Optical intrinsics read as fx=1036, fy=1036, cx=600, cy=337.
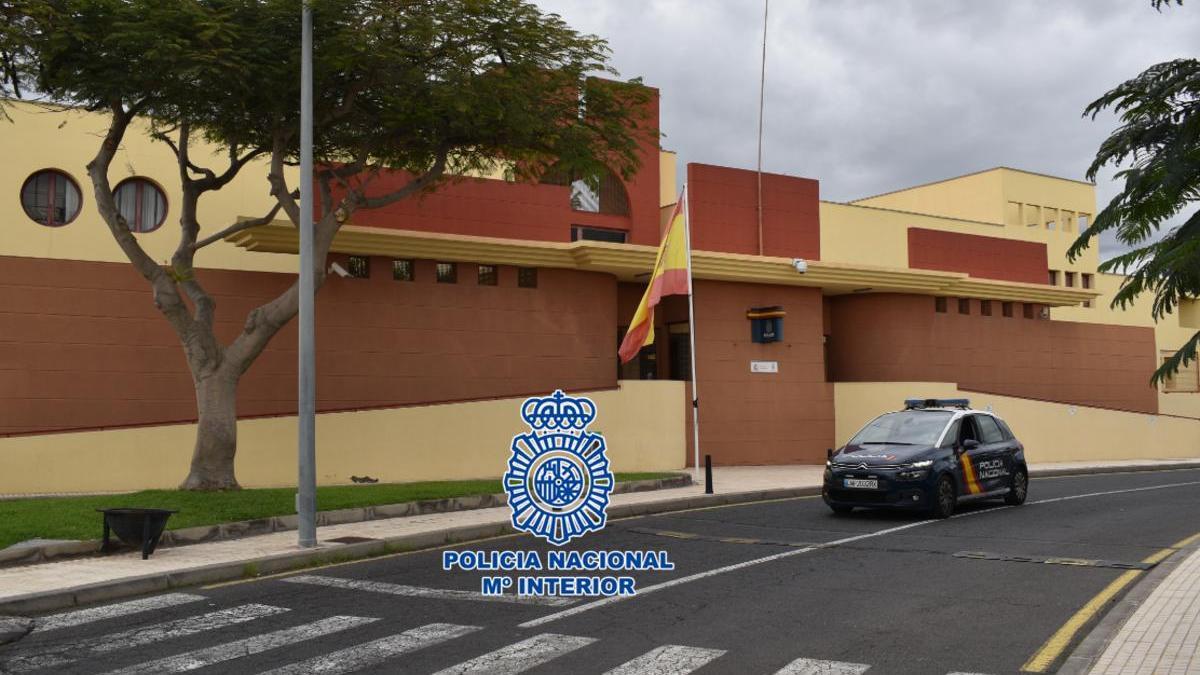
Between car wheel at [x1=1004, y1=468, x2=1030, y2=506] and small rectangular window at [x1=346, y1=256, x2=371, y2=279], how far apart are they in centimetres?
1336

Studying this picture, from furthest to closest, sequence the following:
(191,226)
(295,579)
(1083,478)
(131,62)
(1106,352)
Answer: (1106,352) → (1083,478) → (191,226) → (131,62) → (295,579)

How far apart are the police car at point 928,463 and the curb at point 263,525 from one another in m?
4.53

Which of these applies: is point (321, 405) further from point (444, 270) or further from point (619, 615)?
point (619, 615)

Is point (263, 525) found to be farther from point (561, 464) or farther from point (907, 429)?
point (907, 429)

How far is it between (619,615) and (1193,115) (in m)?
5.94

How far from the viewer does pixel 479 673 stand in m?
6.96

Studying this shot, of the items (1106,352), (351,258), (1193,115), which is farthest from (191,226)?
(1106,352)

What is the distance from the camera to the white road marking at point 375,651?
23.2ft

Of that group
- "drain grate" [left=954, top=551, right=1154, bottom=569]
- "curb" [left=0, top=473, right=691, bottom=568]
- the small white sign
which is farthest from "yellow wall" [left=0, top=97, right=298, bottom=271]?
"drain grate" [left=954, top=551, right=1154, bottom=569]

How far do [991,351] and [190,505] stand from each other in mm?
26240

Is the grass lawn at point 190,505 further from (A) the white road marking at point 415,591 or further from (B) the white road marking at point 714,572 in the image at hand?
(B) the white road marking at point 714,572

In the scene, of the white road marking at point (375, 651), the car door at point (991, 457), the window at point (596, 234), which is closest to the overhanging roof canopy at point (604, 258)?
the window at point (596, 234)

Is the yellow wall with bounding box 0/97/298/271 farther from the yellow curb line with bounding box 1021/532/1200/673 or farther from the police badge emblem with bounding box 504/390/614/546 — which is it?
the yellow curb line with bounding box 1021/532/1200/673

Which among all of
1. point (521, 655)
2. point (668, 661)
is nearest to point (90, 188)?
point (521, 655)
